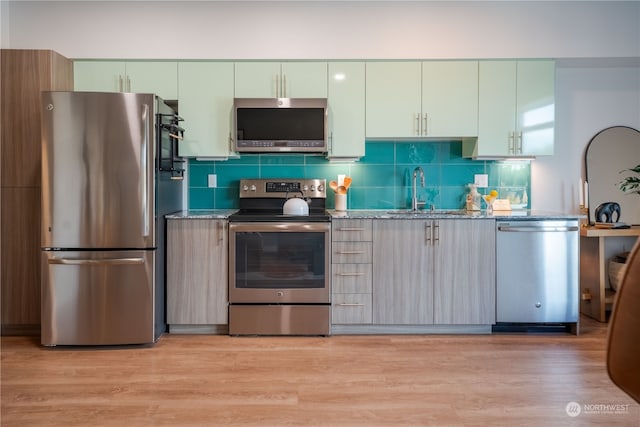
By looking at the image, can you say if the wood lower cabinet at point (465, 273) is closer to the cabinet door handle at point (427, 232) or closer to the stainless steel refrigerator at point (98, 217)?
the cabinet door handle at point (427, 232)

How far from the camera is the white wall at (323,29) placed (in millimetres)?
3395

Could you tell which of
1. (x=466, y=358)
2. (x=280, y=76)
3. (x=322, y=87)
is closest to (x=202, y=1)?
(x=280, y=76)

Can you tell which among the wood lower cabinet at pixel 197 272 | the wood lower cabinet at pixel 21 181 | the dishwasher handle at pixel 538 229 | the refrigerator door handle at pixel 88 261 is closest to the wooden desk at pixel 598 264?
the dishwasher handle at pixel 538 229

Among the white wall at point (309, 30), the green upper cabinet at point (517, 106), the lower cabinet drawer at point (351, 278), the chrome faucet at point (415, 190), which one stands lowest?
the lower cabinet drawer at point (351, 278)

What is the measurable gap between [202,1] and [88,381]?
2.68m

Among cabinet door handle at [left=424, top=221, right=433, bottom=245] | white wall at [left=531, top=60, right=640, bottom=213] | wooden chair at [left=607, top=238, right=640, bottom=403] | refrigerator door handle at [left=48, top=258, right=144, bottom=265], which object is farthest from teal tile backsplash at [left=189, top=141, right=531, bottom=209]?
wooden chair at [left=607, top=238, right=640, bottom=403]

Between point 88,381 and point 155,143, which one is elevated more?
point 155,143

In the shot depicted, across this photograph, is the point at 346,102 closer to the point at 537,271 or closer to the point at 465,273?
the point at 465,273

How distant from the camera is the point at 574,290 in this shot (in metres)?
3.15

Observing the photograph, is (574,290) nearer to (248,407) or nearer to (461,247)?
(461,247)

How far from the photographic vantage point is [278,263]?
3143 mm

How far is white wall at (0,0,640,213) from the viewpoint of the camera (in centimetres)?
339

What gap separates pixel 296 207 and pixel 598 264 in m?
2.32

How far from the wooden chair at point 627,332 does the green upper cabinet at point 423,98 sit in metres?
2.81
